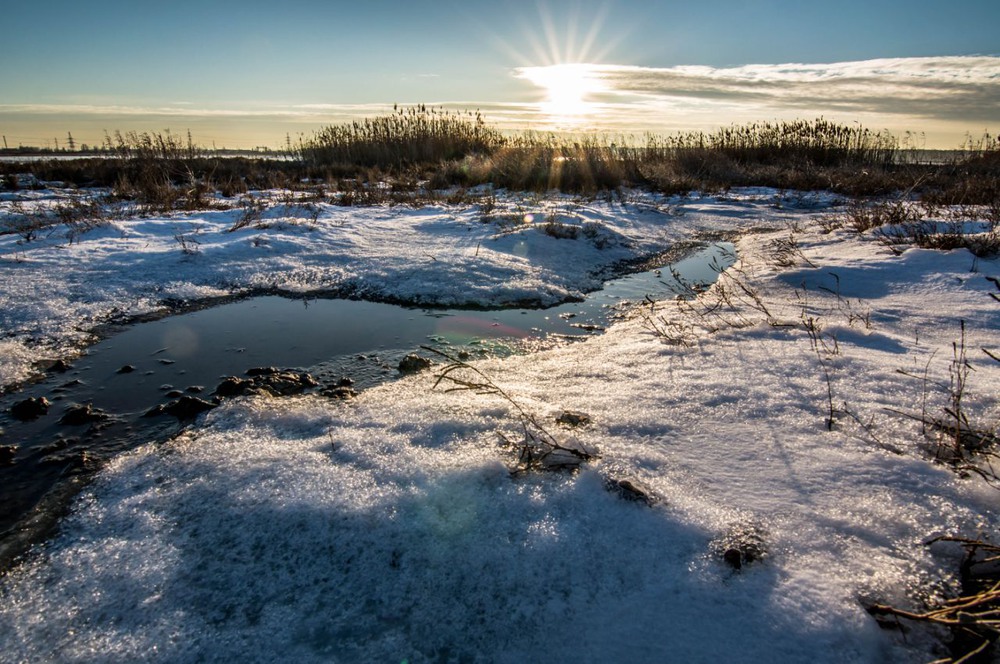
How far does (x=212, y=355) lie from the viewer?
9.52ft

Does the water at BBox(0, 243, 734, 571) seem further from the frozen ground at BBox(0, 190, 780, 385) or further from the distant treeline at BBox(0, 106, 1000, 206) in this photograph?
the distant treeline at BBox(0, 106, 1000, 206)

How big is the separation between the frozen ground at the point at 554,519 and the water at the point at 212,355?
0.22 m

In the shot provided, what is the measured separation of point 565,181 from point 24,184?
11454 mm

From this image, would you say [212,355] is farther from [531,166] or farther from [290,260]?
[531,166]

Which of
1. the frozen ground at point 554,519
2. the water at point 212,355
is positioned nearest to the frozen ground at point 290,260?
the water at point 212,355

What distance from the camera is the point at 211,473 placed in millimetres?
1729

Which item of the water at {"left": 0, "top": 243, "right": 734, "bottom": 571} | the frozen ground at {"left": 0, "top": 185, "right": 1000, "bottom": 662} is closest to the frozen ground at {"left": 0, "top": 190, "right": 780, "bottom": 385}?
the water at {"left": 0, "top": 243, "right": 734, "bottom": 571}

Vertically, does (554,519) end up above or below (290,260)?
below

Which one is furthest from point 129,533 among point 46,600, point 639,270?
point 639,270

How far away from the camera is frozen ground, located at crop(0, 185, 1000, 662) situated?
112 centimetres

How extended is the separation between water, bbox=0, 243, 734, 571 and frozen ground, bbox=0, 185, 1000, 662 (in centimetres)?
22

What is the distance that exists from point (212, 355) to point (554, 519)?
2.41 metres

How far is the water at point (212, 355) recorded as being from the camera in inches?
73.2

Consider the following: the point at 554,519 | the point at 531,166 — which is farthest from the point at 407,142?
the point at 554,519
